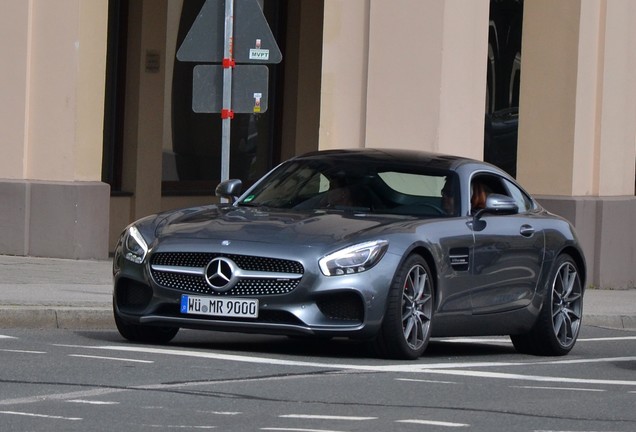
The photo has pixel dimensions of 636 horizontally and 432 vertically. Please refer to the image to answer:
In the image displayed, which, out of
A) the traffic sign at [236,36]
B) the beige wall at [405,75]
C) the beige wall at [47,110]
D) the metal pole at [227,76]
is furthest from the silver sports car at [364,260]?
the beige wall at [47,110]

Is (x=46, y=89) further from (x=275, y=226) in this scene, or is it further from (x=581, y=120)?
(x=275, y=226)

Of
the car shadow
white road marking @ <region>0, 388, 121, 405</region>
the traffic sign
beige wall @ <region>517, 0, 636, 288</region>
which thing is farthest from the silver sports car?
beige wall @ <region>517, 0, 636, 288</region>

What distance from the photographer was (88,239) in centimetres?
1862

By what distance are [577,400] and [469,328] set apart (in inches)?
Result: 99.1

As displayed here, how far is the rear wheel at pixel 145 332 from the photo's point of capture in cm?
1165

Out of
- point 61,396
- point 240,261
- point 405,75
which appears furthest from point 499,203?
point 405,75

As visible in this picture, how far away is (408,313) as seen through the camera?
11.2 metres

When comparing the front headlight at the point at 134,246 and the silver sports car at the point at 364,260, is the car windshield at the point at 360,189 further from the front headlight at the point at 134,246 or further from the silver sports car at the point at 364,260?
the front headlight at the point at 134,246

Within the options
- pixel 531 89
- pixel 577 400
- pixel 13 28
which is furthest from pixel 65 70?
pixel 577 400

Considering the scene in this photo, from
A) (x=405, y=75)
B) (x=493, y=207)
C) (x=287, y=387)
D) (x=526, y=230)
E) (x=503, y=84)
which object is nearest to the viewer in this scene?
(x=287, y=387)

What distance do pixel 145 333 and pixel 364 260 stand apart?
67.2 inches

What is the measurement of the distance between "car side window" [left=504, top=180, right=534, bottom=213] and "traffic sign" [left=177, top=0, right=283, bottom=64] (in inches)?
105

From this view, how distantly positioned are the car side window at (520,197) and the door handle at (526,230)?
12.6 inches

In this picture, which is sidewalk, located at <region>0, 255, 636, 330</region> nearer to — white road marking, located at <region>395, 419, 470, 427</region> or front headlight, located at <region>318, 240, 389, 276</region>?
front headlight, located at <region>318, 240, 389, 276</region>
